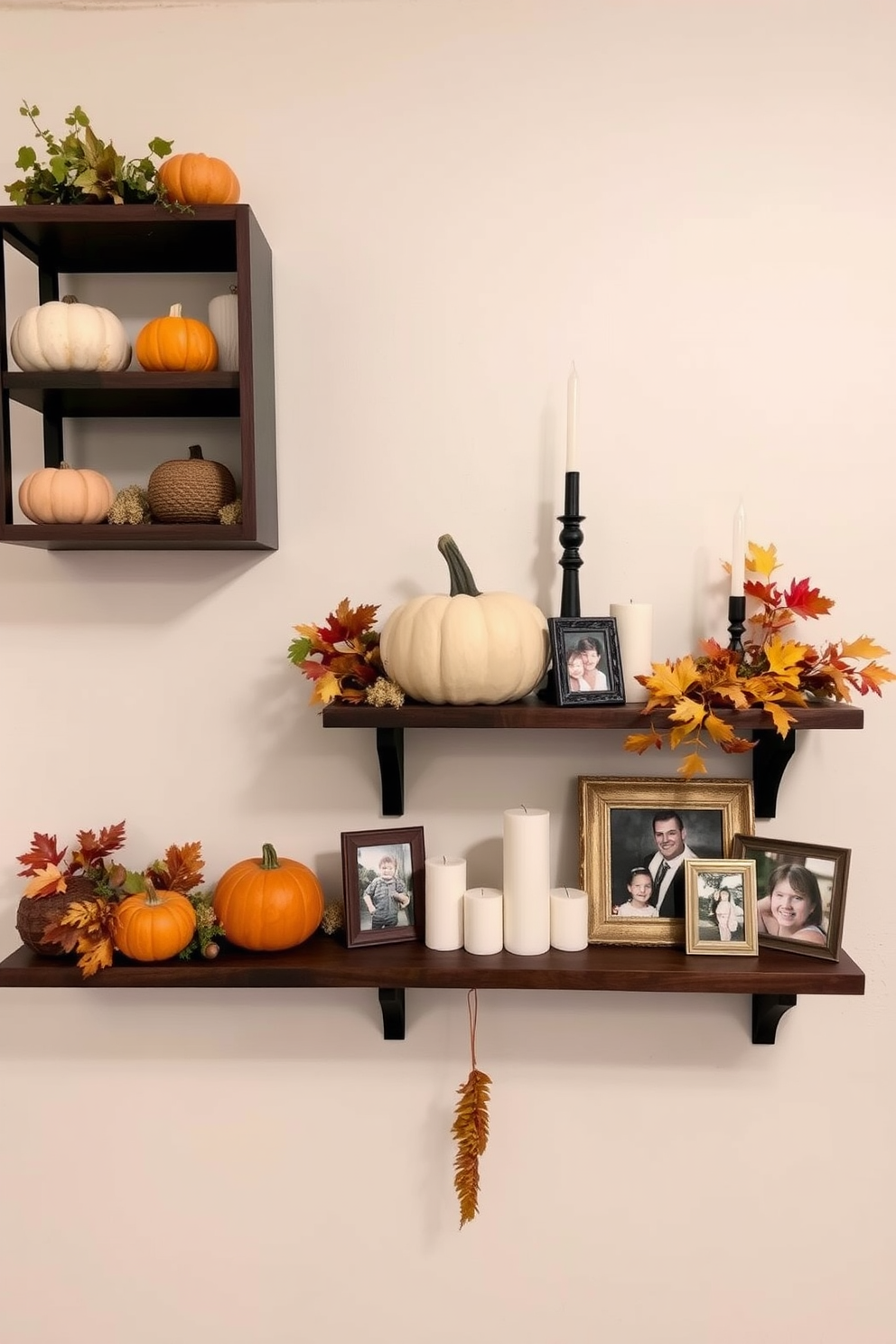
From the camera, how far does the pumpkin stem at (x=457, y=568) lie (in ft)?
4.16

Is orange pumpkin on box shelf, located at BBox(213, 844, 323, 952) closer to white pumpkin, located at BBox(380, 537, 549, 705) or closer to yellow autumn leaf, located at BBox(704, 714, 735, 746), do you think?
white pumpkin, located at BBox(380, 537, 549, 705)

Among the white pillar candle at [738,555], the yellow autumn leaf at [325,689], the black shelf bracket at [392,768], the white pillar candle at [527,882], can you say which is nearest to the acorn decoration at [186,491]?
the yellow autumn leaf at [325,689]

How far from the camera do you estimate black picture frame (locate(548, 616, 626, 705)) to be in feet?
4.02

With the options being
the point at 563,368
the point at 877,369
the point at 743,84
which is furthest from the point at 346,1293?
the point at 743,84

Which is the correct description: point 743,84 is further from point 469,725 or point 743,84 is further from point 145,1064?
point 145,1064

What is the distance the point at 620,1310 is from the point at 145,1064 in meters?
0.81

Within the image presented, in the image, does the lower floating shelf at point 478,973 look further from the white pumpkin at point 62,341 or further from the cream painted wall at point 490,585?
the white pumpkin at point 62,341

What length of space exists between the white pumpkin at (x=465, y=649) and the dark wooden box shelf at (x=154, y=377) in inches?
9.5

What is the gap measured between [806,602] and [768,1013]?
0.60 metres

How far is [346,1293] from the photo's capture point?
56.2 inches

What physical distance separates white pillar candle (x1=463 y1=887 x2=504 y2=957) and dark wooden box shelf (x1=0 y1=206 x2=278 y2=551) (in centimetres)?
57

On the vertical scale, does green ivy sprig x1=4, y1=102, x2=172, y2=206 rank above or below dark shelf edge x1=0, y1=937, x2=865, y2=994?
above

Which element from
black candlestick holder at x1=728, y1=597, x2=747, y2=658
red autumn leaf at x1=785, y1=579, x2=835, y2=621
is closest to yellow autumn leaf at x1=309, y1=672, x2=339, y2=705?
black candlestick holder at x1=728, y1=597, x2=747, y2=658

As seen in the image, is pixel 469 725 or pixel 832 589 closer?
pixel 469 725
